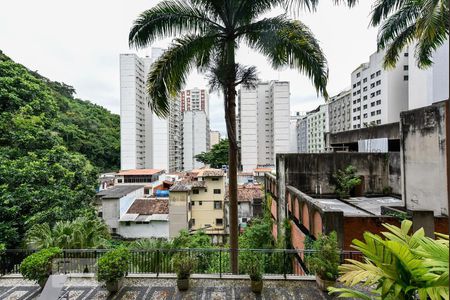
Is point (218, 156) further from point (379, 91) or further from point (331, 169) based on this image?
point (331, 169)

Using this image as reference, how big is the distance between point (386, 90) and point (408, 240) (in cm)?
4526

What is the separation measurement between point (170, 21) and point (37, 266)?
758 cm

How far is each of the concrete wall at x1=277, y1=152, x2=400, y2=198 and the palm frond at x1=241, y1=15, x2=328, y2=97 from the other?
735cm

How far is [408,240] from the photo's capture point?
11.7 ft

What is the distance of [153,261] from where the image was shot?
8.51 m

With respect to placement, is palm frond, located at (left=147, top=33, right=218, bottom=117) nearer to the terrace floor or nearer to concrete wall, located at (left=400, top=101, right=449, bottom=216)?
the terrace floor

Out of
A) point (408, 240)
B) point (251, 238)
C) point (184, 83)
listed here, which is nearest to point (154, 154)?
point (251, 238)

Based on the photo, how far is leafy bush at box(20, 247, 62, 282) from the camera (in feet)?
20.3

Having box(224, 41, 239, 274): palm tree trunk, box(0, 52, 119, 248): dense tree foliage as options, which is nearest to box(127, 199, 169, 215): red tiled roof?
box(0, 52, 119, 248): dense tree foliage

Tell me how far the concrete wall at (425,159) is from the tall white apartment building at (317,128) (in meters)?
52.5

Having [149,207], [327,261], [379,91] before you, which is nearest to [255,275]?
[327,261]

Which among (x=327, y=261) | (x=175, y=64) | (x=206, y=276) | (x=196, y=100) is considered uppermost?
(x=196, y=100)

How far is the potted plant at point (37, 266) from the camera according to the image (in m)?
6.19

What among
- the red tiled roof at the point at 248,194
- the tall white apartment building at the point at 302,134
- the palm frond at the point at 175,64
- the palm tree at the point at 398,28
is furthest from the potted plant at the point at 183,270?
the tall white apartment building at the point at 302,134
